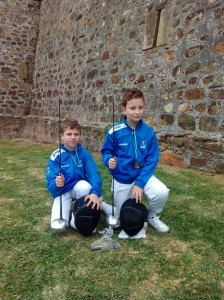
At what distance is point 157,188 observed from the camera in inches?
85.4

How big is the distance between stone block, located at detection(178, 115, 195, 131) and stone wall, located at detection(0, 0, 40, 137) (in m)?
7.56

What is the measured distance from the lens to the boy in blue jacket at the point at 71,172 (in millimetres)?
2299

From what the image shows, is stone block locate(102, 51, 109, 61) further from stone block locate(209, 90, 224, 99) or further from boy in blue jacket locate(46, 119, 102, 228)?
boy in blue jacket locate(46, 119, 102, 228)

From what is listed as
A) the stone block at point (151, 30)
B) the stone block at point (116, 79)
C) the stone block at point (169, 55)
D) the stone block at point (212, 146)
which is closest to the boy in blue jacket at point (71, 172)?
the stone block at point (212, 146)

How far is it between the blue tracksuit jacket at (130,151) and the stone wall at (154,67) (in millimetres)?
2028

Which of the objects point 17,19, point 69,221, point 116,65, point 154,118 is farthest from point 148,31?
point 17,19

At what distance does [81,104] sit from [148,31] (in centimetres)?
293

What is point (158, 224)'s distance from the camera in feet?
7.32

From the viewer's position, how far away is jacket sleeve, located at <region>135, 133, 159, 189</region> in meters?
2.21

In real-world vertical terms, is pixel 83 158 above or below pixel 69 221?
above

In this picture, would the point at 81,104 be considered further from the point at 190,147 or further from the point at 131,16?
the point at 190,147

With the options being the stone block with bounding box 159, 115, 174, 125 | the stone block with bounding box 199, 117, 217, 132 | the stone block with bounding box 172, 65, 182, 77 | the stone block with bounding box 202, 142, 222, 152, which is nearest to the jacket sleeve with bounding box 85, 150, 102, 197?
the stone block with bounding box 202, 142, 222, 152

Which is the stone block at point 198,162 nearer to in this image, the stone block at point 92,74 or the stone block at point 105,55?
the stone block at point 105,55

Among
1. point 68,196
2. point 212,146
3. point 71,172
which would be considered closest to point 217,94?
point 212,146
